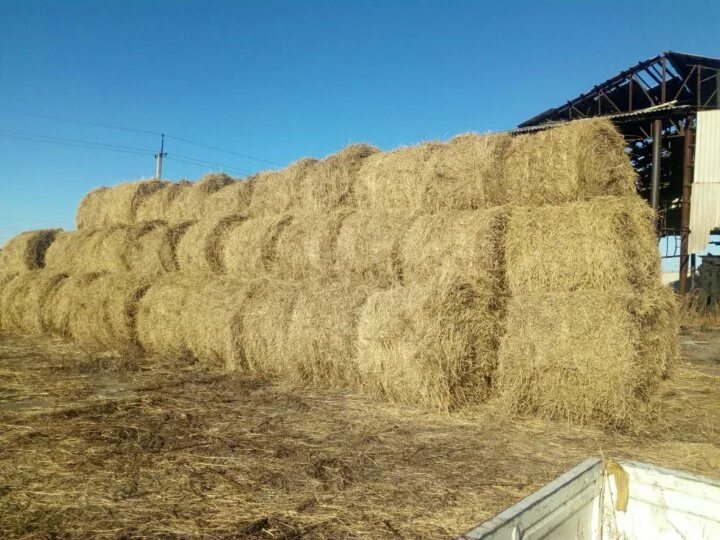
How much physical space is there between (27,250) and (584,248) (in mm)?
12400

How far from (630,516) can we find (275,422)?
3.67 m

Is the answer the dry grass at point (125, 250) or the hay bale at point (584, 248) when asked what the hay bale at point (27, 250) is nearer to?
the dry grass at point (125, 250)

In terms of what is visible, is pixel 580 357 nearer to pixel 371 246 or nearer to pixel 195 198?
pixel 371 246

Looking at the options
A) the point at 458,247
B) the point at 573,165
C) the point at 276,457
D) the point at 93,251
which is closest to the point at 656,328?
the point at 573,165

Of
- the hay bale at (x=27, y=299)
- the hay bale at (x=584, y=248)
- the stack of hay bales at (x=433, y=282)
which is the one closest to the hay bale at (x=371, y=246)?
the stack of hay bales at (x=433, y=282)

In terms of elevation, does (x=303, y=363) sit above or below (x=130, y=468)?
above

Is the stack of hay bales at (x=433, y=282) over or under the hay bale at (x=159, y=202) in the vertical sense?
under

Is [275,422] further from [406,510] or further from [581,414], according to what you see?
[581,414]

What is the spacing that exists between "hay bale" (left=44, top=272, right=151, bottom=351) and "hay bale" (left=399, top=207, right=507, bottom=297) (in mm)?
5256

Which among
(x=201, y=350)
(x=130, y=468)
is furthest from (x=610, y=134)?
(x=201, y=350)

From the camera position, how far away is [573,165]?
5.88 m

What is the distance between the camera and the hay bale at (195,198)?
10.6m

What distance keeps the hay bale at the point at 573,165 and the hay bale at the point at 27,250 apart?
37.6ft

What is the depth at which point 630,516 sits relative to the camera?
245 cm
